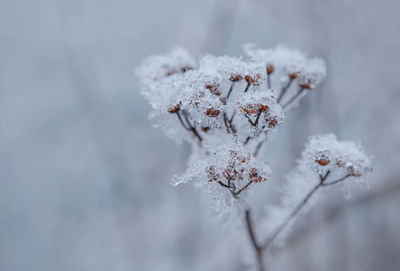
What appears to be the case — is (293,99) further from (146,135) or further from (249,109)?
(146,135)

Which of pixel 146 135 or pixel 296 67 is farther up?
pixel 146 135

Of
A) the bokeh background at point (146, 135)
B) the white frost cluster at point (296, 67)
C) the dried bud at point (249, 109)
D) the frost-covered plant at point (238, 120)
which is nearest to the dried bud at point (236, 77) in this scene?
the frost-covered plant at point (238, 120)

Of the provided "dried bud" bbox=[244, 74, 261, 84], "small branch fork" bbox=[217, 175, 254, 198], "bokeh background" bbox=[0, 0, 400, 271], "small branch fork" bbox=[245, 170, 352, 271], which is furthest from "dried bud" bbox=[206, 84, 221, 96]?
"bokeh background" bbox=[0, 0, 400, 271]

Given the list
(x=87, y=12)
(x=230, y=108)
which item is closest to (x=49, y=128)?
(x=87, y=12)

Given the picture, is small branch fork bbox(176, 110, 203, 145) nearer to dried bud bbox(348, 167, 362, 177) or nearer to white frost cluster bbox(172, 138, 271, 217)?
white frost cluster bbox(172, 138, 271, 217)

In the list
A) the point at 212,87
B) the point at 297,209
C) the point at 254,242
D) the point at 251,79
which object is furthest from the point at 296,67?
the point at 254,242

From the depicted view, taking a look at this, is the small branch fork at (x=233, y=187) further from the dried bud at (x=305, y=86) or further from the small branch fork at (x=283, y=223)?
the dried bud at (x=305, y=86)
